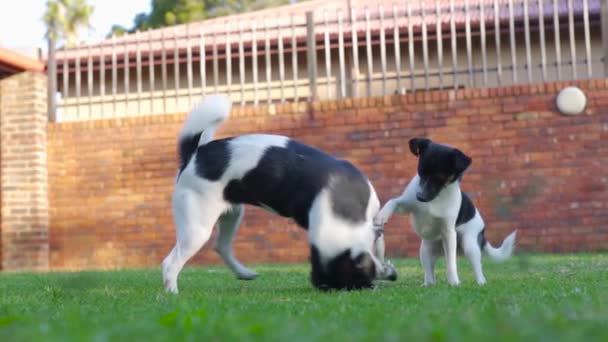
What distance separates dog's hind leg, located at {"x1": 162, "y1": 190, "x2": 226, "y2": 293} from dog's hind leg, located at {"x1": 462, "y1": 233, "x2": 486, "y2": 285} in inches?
69.9

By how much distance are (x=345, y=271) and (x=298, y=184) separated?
0.63 m

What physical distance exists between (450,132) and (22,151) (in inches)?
252

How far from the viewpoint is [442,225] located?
584cm

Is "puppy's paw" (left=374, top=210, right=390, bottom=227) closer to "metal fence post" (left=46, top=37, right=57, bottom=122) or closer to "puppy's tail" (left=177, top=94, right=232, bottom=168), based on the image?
"puppy's tail" (left=177, top=94, right=232, bottom=168)

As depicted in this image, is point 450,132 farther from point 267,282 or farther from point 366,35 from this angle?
point 267,282

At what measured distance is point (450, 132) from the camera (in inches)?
458

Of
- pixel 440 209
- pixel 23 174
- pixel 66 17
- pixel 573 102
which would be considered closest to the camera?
pixel 440 209

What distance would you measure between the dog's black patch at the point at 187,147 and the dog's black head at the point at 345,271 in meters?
1.11

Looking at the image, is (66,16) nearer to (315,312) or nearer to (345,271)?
(345,271)

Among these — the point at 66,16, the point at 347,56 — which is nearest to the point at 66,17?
the point at 66,16

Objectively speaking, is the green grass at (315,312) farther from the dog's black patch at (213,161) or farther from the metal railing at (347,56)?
the metal railing at (347,56)

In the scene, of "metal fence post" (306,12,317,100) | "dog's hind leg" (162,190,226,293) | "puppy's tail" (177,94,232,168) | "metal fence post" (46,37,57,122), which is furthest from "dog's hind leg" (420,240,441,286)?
"metal fence post" (46,37,57,122)

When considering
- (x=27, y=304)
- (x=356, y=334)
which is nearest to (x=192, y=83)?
(x=27, y=304)

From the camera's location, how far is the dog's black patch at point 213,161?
5.56 m
